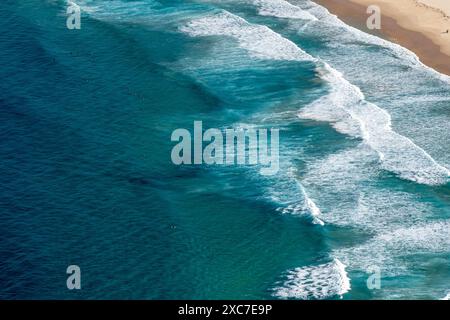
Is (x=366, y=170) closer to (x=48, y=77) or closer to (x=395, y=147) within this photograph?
(x=395, y=147)

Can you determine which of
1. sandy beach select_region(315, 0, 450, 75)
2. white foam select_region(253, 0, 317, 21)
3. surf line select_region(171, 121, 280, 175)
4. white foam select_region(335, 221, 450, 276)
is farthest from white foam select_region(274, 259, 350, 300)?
white foam select_region(253, 0, 317, 21)

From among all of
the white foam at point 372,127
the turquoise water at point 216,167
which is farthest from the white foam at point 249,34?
the white foam at point 372,127

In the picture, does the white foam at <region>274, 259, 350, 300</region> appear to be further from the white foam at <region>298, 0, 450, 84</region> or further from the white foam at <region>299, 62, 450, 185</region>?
the white foam at <region>298, 0, 450, 84</region>

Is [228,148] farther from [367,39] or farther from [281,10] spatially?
[281,10]
